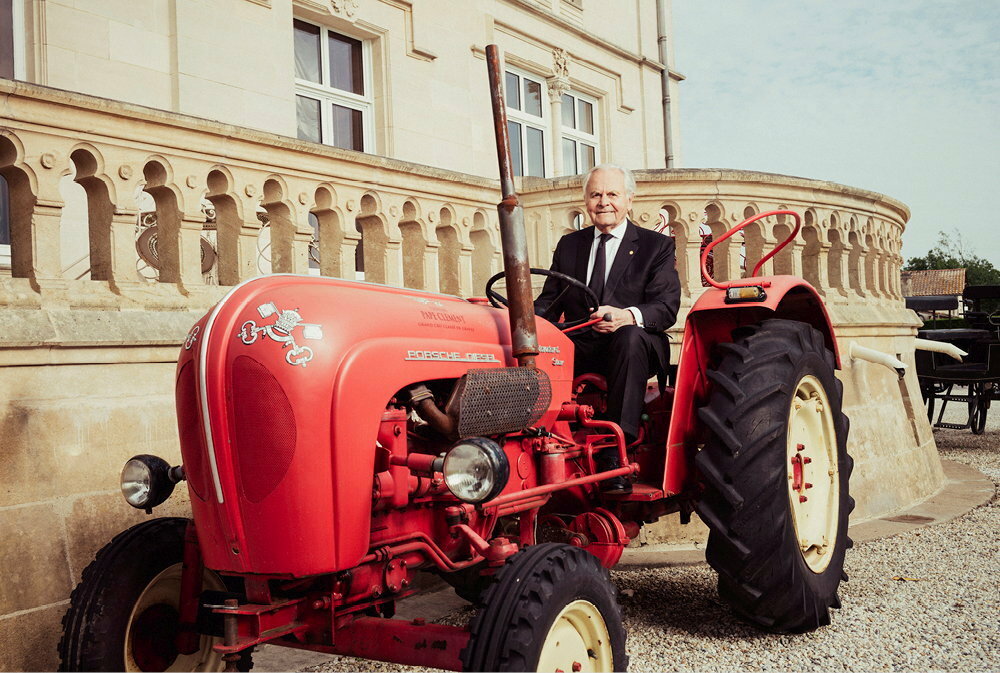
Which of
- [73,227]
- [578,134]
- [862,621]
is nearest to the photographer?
[862,621]

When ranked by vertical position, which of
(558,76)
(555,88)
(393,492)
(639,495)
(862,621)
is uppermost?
(558,76)

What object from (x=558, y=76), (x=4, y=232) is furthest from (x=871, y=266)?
(x=4, y=232)

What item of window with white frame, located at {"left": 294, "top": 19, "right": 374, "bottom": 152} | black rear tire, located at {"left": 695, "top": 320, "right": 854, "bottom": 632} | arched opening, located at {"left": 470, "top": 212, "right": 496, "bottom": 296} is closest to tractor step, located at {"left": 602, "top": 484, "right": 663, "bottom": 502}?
black rear tire, located at {"left": 695, "top": 320, "right": 854, "bottom": 632}

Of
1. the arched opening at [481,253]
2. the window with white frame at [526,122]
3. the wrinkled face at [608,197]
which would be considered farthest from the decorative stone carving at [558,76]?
the wrinkled face at [608,197]

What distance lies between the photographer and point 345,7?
330 inches

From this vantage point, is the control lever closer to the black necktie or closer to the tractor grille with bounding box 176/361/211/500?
the black necktie

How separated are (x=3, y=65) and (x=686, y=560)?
5496mm

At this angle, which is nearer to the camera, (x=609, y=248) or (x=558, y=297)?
(x=558, y=297)

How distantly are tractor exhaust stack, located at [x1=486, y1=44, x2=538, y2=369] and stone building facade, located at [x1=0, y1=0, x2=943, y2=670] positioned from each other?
163cm

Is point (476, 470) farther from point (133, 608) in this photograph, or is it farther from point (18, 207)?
point (18, 207)

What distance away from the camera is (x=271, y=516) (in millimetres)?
2143

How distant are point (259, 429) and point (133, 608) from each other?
77 centimetres

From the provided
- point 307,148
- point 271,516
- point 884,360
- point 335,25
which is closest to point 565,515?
point 271,516

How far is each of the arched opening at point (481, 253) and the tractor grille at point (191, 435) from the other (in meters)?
3.14
